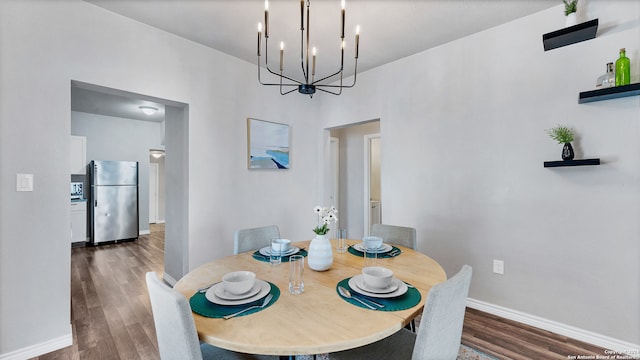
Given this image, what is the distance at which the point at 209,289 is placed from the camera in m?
1.23

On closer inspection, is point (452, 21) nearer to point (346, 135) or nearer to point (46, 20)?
point (346, 135)

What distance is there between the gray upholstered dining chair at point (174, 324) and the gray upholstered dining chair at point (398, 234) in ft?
5.34

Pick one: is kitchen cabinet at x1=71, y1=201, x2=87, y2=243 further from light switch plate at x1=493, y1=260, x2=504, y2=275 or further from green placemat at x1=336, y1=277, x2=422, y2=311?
light switch plate at x1=493, y1=260, x2=504, y2=275

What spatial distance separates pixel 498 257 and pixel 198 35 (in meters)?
3.39

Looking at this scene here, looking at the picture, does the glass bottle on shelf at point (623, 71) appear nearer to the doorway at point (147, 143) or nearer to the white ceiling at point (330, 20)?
the white ceiling at point (330, 20)

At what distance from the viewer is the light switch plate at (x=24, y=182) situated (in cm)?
185

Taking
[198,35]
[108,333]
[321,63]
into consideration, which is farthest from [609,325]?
[198,35]

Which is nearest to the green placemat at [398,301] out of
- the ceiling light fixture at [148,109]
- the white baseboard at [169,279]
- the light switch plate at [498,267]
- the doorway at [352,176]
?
the light switch plate at [498,267]

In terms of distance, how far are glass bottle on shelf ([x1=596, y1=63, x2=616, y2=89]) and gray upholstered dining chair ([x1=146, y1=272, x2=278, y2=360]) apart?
9.10 feet

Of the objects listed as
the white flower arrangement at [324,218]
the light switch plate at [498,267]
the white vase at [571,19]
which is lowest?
the light switch plate at [498,267]

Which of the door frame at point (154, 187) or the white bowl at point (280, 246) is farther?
the door frame at point (154, 187)

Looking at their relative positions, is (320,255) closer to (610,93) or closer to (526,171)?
(526,171)

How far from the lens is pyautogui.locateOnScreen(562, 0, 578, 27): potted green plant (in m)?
1.98

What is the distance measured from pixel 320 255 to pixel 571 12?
246 cm
